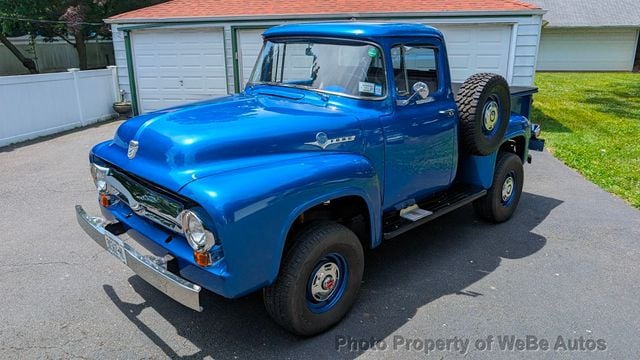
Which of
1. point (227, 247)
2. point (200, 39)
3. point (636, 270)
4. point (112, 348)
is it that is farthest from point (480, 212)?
point (200, 39)

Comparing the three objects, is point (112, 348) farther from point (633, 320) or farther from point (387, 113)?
point (633, 320)

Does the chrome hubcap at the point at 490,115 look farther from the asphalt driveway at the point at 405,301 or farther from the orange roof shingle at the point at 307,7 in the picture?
the orange roof shingle at the point at 307,7

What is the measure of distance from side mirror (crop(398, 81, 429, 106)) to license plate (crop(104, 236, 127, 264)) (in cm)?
241

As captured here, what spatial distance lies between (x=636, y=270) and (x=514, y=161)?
5.36 feet

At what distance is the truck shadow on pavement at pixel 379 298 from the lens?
3.41 m

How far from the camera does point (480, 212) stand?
5531 mm

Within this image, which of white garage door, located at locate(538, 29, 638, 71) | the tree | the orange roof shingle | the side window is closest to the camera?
the side window

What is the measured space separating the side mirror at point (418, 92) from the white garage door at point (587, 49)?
26.6 metres

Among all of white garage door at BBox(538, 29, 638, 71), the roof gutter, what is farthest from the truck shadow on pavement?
white garage door at BBox(538, 29, 638, 71)

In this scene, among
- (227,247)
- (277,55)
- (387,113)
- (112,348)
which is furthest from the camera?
(277,55)

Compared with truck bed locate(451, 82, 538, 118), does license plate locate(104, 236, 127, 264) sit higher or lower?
lower

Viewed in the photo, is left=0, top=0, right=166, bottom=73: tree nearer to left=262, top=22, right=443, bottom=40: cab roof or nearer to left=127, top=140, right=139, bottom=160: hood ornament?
left=262, top=22, right=443, bottom=40: cab roof

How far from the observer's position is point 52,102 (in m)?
10.8

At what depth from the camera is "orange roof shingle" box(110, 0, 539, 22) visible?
433 inches
